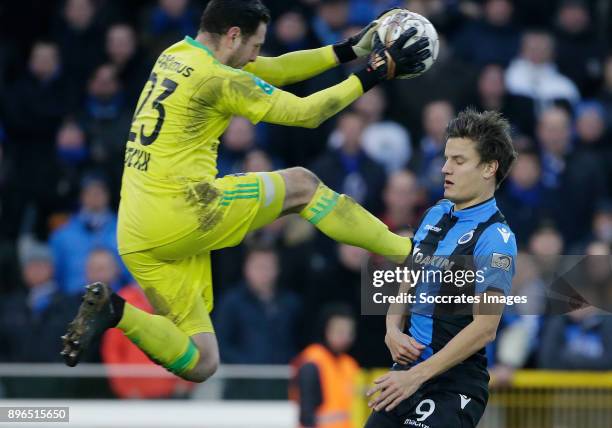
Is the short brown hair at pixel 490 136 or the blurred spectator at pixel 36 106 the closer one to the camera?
the short brown hair at pixel 490 136

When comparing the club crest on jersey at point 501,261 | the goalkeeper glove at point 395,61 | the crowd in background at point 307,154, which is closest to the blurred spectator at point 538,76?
the crowd in background at point 307,154

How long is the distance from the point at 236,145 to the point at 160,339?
505 cm

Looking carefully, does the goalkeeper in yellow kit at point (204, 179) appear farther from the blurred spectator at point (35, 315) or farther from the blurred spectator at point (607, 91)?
the blurred spectator at point (607, 91)

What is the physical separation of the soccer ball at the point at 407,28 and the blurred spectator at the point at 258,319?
13.3 feet

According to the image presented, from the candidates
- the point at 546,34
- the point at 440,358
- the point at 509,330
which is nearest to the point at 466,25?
the point at 546,34

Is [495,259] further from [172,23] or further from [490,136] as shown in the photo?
[172,23]

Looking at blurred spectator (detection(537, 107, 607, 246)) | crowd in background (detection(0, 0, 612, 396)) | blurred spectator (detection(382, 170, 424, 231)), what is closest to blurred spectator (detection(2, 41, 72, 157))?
crowd in background (detection(0, 0, 612, 396))

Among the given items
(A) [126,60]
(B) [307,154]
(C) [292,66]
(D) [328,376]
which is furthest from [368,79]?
(A) [126,60]

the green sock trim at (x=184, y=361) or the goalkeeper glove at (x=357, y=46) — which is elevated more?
the goalkeeper glove at (x=357, y=46)

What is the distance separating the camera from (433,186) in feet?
40.4

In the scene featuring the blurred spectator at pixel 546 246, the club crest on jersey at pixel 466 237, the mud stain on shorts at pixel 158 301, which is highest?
the club crest on jersey at pixel 466 237

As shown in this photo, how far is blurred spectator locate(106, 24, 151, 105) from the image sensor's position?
13.7 m

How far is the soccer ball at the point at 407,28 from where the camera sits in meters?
7.82

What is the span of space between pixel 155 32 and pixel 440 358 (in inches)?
333
